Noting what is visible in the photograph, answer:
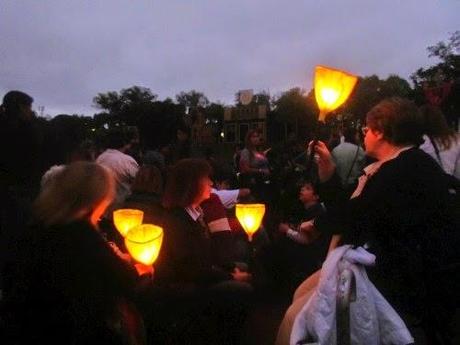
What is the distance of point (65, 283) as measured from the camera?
2410 millimetres

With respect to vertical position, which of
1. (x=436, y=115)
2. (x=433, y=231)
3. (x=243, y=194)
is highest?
(x=436, y=115)

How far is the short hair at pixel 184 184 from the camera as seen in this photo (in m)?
3.66

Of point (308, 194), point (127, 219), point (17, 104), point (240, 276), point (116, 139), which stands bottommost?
point (240, 276)

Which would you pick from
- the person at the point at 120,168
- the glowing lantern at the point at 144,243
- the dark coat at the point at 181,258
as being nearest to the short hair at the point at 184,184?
the dark coat at the point at 181,258

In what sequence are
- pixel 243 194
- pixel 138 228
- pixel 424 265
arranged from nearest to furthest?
pixel 424 265, pixel 138 228, pixel 243 194

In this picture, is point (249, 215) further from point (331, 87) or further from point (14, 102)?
point (14, 102)

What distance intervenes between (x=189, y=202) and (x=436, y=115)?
2.34 metres

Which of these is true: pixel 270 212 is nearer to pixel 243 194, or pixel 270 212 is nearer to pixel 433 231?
pixel 243 194

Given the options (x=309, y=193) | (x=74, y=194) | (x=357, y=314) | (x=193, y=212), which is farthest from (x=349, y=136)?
(x=74, y=194)

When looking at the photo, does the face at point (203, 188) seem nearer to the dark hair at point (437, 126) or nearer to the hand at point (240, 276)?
the hand at point (240, 276)

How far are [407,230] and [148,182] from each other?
263 centimetres

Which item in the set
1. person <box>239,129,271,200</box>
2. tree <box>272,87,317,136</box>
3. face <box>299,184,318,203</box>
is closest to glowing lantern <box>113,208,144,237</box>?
face <box>299,184,318,203</box>

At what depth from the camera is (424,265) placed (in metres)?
2.42

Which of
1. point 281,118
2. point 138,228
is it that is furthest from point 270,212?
point 281,118
